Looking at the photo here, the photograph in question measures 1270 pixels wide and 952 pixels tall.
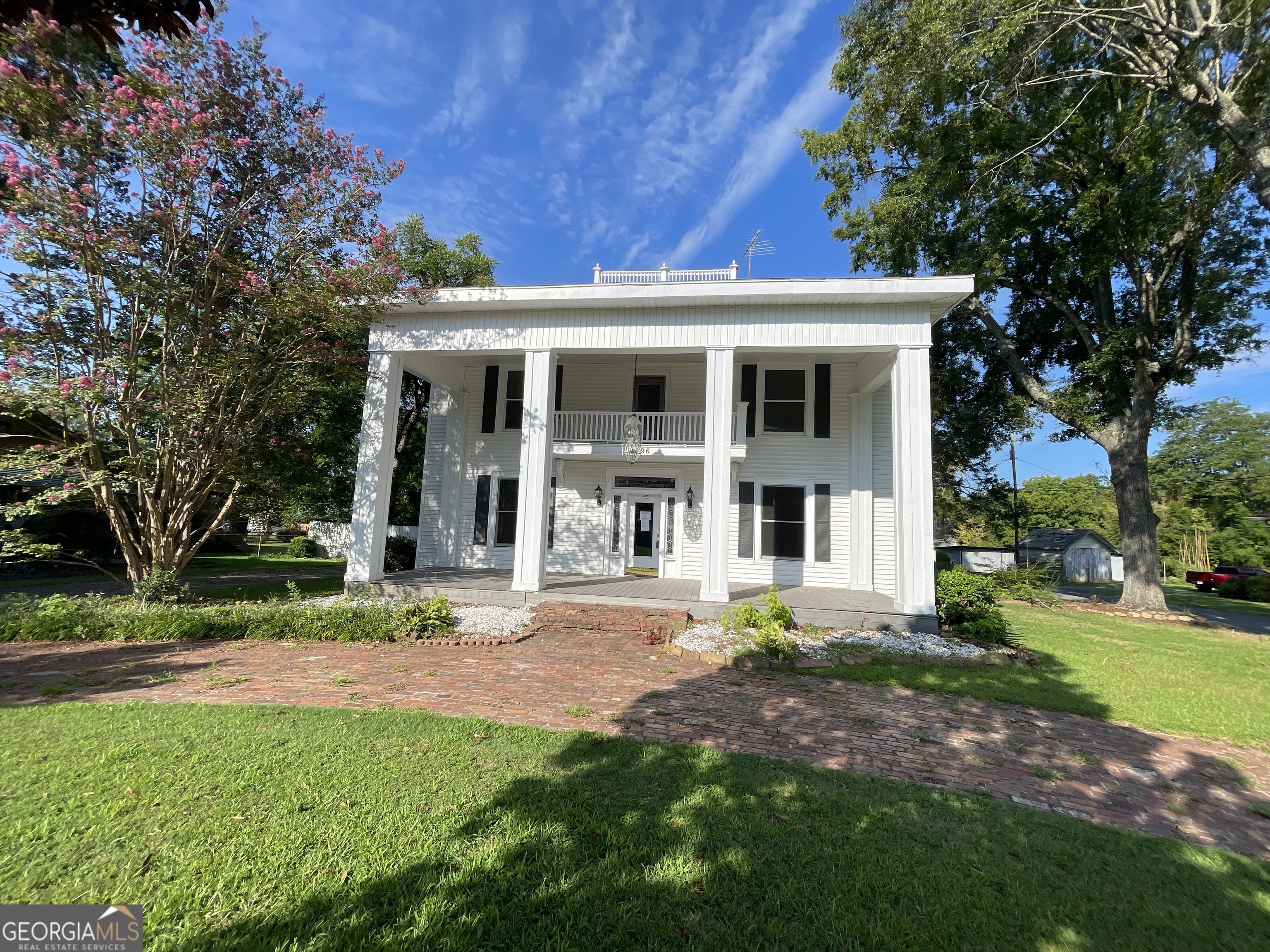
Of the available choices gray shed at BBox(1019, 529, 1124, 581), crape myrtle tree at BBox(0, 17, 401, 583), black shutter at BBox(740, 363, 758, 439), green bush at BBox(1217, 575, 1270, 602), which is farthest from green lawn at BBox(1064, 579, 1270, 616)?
crape myrtle tree at BBox(0, 17, 401, 583)

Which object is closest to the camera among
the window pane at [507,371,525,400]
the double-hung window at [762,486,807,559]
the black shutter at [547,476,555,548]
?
the double-hung window at [762,486,807,559]

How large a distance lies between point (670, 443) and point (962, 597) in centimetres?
645

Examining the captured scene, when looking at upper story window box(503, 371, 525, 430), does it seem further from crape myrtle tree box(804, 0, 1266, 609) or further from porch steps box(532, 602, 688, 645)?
crape myrtle tree box(804, 0, 1266, 609)

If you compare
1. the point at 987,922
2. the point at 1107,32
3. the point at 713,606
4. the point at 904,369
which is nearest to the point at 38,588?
the point at 713,606

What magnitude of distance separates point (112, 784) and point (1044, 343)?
67.9 ft

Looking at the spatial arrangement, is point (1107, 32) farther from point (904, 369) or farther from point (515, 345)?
point (515, 345)

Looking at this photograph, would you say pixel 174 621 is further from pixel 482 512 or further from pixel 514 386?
pixel 514 386

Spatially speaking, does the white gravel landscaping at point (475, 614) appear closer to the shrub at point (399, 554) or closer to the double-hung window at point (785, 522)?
the shrub at point (399, 554)

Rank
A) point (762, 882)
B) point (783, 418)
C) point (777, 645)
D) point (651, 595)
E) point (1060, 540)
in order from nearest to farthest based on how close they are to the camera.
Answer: point (762, 882) → point (777, 645) → point (651, 595) → point (783, 418) → point (1060, 540)

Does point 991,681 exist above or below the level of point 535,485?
below

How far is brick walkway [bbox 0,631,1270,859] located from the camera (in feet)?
11.6

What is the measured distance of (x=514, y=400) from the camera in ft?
42.8

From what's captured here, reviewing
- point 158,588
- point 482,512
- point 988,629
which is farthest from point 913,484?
point 158,588

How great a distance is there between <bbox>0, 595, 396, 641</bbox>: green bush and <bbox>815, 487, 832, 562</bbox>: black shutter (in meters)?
8.98
